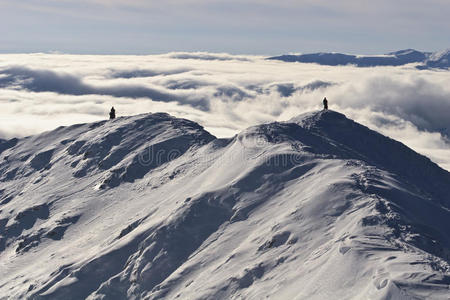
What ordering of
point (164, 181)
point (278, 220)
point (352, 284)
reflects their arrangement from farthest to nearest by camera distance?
point (164, 181) → point (278, 220) → point (352, 284)

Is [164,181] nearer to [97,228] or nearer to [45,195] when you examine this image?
[97,228]

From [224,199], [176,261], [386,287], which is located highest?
[386,287]

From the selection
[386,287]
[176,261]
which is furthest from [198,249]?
[386,287]

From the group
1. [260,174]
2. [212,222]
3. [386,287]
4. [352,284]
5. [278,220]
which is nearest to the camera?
[386,287]

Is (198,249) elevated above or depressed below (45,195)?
above

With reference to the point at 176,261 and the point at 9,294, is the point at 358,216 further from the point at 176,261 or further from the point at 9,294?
the point at 9,294

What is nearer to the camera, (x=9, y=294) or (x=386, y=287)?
(x=386, y=287)

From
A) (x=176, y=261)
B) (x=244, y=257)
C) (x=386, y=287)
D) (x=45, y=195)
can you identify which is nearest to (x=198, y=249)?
(x=176, y=261)
